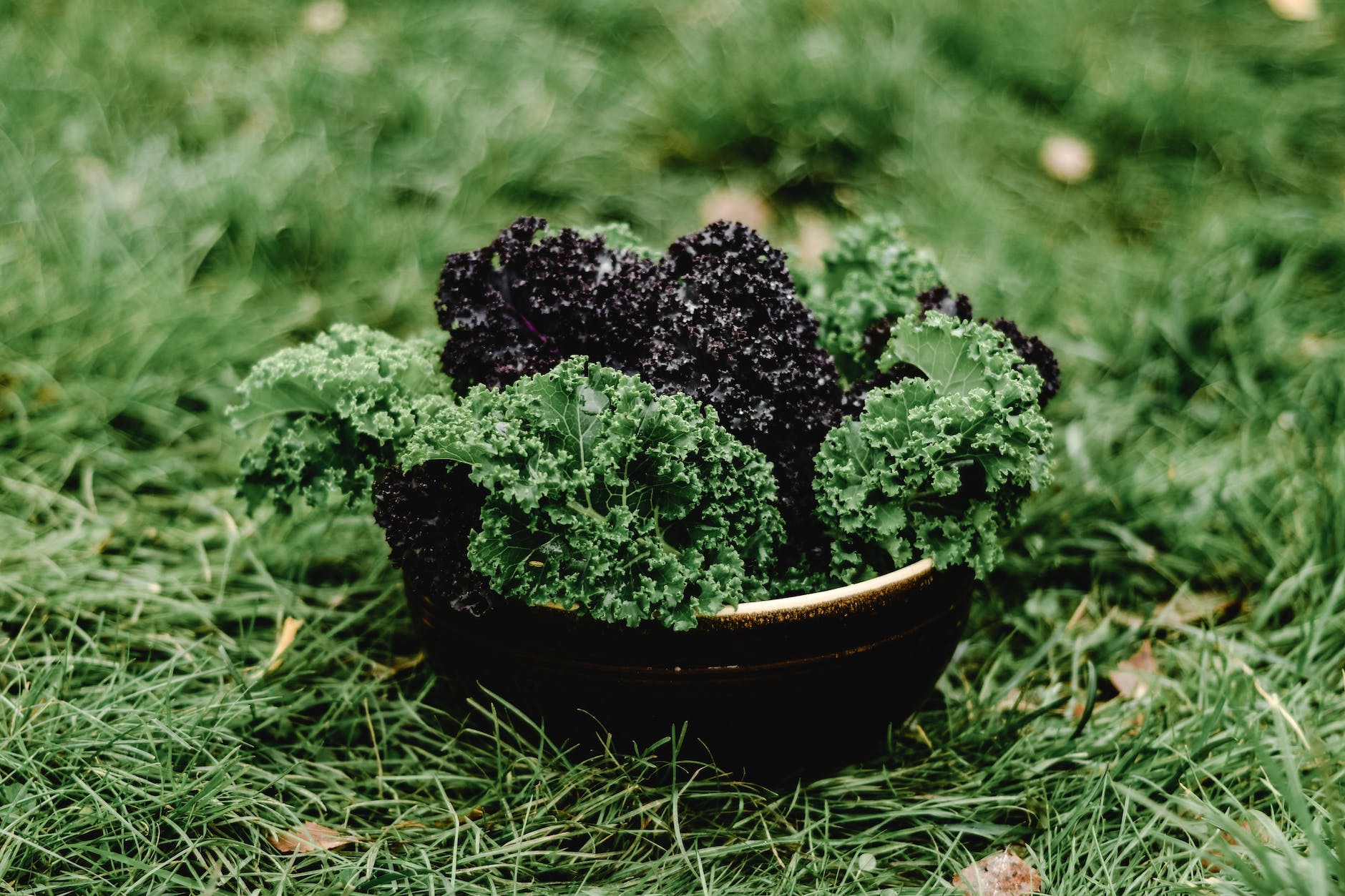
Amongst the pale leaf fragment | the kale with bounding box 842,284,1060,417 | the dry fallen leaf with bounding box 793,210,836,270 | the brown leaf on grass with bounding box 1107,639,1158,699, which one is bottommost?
the brown leaf on grass with bounding box 1107,639,1158,699

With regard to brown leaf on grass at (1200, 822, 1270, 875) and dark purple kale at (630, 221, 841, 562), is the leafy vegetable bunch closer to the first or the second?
dark purple kale at (630, 221, 841, 562)

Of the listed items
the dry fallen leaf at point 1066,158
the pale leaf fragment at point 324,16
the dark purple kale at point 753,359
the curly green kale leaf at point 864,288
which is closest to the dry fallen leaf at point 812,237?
the dry fallen leaf at point 1066,158

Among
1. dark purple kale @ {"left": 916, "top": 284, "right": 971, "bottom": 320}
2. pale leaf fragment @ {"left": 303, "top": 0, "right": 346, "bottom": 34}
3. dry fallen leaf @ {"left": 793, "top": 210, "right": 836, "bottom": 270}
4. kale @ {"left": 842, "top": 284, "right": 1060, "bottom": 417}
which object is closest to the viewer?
kale @ {"left": 842, "top": 284, "right": 1060, "bottom": 417}

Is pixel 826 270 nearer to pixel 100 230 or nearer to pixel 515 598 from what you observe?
pixel 515 598

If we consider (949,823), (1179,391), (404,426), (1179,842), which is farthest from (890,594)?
(1179,391)

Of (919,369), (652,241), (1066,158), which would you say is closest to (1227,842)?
(919,369)

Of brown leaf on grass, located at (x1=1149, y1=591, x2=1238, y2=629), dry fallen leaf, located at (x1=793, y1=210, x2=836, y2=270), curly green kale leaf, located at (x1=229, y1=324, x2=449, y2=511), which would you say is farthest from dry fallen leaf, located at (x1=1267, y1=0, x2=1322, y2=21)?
curly green kale leaf, located at (x1=229, y1=324, x2=449, y2=511)
